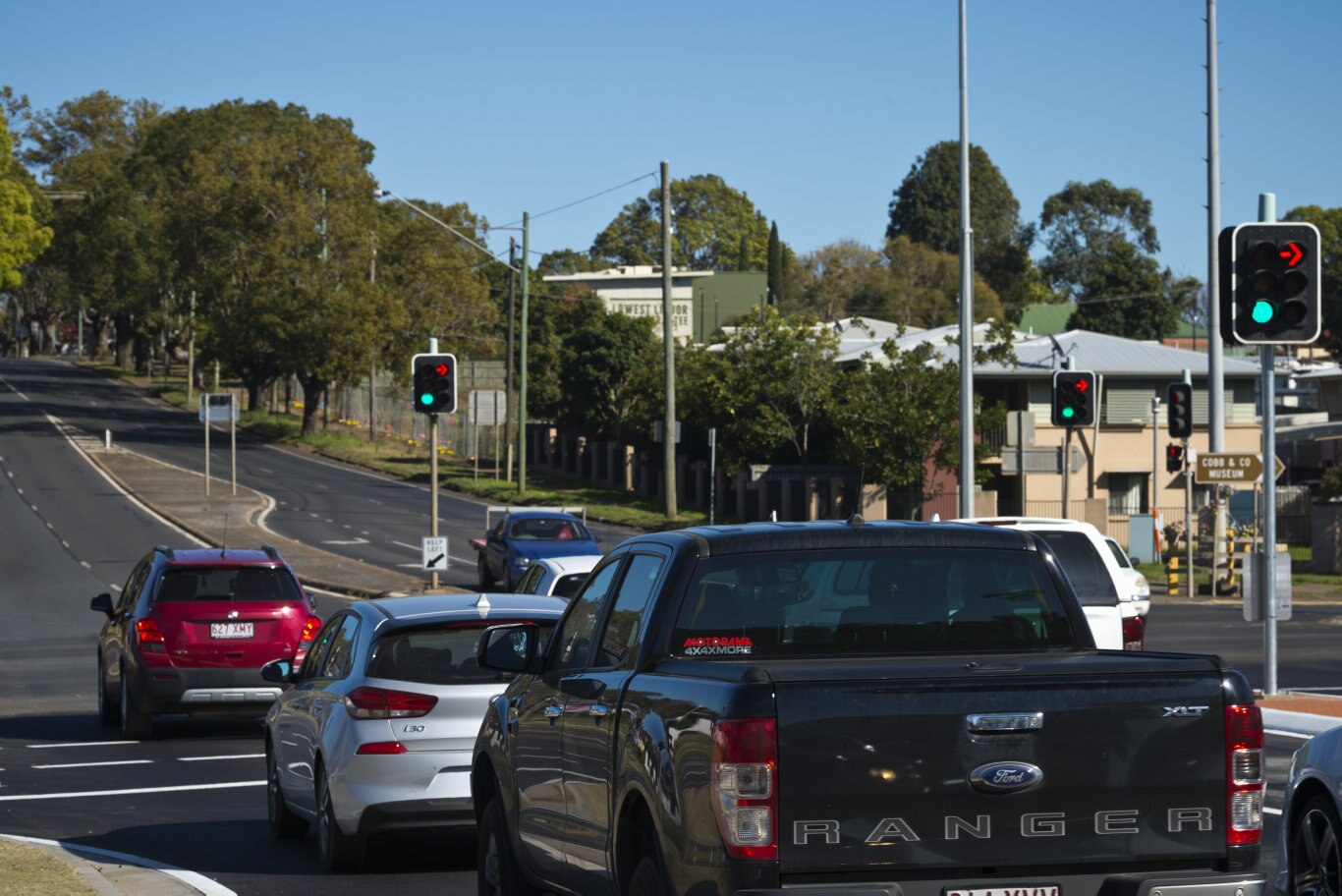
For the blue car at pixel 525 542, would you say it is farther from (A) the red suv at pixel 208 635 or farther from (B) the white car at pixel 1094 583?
(B) the white car at pixel 1094 583

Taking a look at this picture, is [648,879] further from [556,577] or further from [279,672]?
[556,577]

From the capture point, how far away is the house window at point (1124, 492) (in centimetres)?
5681

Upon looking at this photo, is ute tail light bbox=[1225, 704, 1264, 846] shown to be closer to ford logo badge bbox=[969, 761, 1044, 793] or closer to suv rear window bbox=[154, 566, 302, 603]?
ford logo badge bbox=[969, 761, 1044, 793]

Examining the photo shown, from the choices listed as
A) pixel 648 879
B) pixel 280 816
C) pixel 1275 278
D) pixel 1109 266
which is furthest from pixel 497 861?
pixel 1109 266

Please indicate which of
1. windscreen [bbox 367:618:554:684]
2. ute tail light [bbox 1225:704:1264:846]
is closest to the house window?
windscreen [bbox 367:618:554:684]

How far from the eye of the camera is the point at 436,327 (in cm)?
8181

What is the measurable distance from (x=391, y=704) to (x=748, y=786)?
207 inches

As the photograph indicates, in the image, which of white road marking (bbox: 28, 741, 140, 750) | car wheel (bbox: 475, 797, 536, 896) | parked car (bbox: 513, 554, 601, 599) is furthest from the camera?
parked car (bbox: 513, 554, 601, 599)

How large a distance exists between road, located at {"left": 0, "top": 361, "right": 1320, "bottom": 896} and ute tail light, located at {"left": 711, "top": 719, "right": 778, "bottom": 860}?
16.5 ft

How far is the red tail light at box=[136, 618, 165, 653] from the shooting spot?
16969mm

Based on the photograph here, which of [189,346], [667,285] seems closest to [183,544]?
[667,285]

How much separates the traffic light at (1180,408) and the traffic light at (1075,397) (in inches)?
207

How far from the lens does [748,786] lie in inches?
210

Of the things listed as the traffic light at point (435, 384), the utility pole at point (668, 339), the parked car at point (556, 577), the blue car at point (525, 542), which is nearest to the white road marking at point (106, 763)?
the parked car at point (556, 577)
